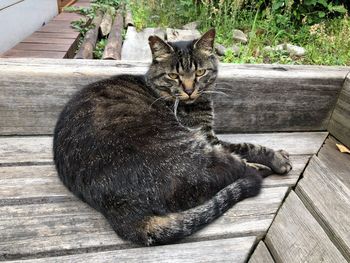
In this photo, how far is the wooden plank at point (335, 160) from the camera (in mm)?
1459

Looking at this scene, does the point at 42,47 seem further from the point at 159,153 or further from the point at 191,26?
the point at 159,153

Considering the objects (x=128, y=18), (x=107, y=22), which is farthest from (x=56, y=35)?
(x=128, y=18)

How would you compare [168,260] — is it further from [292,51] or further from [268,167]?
[292,51]

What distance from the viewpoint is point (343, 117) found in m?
1.73

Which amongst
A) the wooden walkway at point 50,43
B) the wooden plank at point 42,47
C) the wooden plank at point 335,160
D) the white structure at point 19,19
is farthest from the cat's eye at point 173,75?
the white structure at point 19,19

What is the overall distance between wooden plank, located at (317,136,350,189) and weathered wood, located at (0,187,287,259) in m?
0.39

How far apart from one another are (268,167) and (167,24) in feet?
6.46

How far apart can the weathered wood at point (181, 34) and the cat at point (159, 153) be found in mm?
938

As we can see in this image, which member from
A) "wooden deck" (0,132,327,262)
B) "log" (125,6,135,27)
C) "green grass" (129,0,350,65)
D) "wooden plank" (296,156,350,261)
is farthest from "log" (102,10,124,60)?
"wooden plank" (296,156,350,261)

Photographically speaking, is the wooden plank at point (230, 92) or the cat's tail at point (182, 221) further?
the wooden plank at point (230, 92)

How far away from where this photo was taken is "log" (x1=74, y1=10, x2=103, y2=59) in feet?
7.01

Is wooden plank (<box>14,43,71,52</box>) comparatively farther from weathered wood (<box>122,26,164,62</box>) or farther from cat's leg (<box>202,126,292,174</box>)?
cat's leg (<box>202,126,292,174</box>)

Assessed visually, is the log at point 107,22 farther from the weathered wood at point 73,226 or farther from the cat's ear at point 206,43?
the weathered wood at point 73,226

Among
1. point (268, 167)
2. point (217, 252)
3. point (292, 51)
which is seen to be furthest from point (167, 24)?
point (217, 252)
